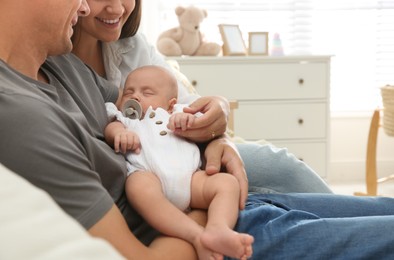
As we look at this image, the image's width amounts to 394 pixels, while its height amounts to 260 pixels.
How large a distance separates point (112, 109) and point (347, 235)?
2.05ft

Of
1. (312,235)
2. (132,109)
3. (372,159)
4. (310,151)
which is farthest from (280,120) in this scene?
(312,235)

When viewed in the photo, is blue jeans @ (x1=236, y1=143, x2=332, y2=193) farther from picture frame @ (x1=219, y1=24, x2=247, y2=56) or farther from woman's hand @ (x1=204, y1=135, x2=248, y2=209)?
picture frame @ (x1=219, y1=24, x2=247, y2=56)

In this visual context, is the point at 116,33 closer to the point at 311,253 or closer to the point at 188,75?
the point at 311,253

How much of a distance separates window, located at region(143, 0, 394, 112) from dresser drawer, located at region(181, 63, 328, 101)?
2.94 feet

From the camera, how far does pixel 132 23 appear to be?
186 centimetres

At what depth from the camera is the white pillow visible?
44 cm

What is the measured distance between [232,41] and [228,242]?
10.5ft

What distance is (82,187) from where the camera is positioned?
3.06ft

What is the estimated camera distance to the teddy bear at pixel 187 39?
4020 mm

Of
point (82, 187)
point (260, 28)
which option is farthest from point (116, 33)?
point (260, 28)

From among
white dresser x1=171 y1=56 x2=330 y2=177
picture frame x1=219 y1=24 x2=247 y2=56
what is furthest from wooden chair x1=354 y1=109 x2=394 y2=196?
picture frame x1=219 y1=24 x2=247 y2=56

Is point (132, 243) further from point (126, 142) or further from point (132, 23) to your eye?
point (132, 23)

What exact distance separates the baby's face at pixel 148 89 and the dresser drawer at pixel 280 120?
93.3 inches

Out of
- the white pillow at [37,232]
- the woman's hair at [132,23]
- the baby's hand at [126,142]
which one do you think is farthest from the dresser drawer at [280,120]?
the white pillow at [37,232]
